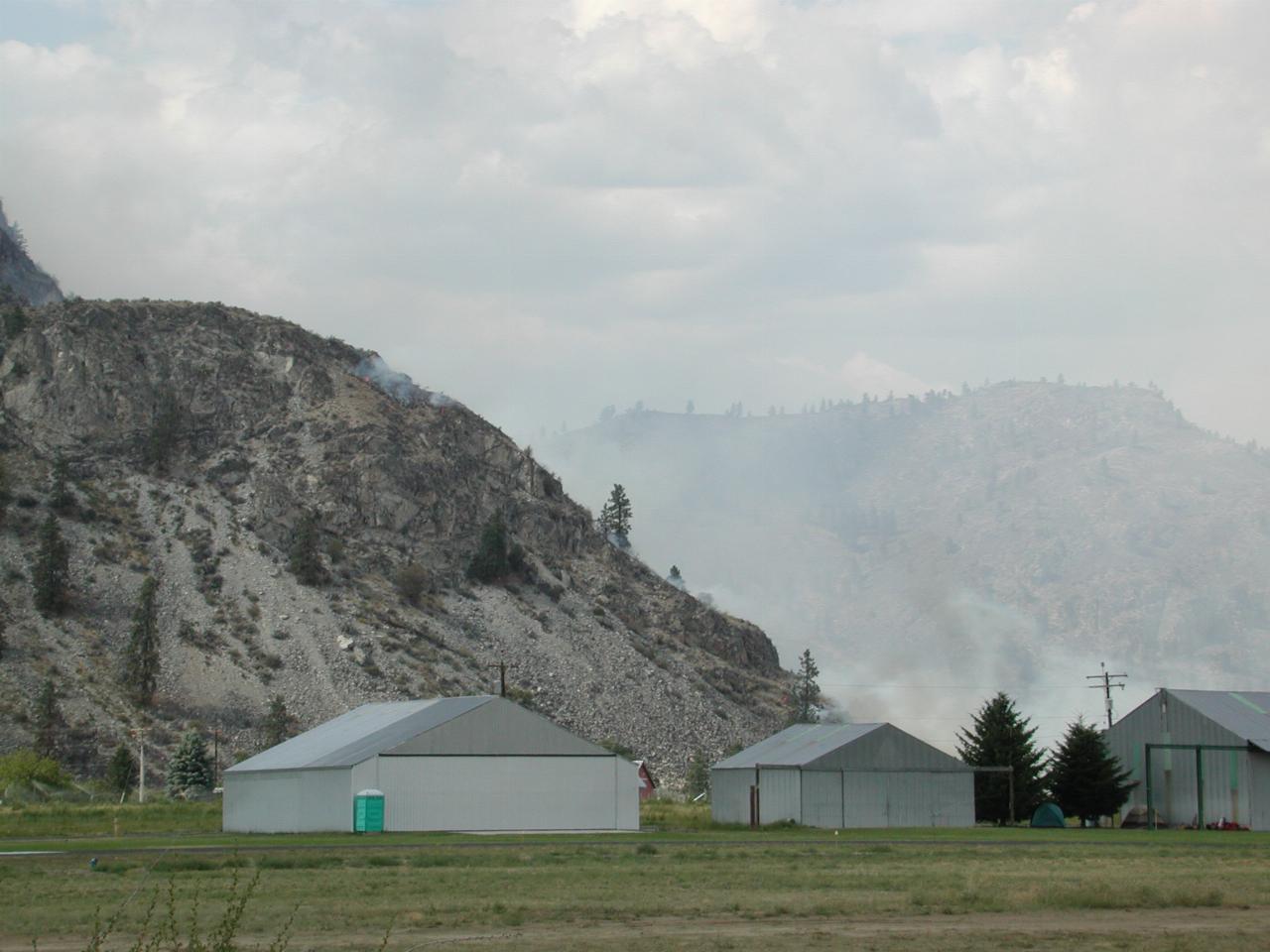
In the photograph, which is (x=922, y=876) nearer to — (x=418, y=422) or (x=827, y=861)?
(x=827, y=861)

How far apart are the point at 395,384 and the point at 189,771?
231 feet

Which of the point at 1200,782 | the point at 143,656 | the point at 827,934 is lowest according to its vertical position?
the point at 827,934

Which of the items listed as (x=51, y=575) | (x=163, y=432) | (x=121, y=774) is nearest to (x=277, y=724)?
(x=121, y=774)

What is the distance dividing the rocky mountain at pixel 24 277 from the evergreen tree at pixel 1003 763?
124200mm

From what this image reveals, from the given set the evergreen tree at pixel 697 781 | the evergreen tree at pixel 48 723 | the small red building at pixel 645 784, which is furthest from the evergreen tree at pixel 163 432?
the small red building at pixel 645 784

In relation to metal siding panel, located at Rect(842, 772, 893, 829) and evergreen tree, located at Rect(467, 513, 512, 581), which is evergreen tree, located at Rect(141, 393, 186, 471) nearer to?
evergreen tree, located at Rect(467, 513, 512, 581)

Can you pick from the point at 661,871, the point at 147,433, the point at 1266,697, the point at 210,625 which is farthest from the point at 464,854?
the point at 147,433

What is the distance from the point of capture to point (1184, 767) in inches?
2928

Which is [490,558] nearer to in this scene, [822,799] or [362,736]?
[362,736]

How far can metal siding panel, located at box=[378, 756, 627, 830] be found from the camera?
6769cm

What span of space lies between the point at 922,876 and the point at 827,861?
19.5ft

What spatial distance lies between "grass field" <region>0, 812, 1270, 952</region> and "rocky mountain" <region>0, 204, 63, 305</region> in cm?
13360

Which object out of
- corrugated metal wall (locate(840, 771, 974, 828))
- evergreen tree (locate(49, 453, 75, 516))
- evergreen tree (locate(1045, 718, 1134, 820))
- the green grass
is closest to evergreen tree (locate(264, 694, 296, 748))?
the green grass

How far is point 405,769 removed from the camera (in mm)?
68000
